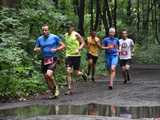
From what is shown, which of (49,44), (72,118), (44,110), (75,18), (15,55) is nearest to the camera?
(72,118)

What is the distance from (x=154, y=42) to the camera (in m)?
58.0

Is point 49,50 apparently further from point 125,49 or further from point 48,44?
point 125,49

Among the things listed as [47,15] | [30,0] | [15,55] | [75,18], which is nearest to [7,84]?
[15,55]

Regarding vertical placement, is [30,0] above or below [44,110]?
above

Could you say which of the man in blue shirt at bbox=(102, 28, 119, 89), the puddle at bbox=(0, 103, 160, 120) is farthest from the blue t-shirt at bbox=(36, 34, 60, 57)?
the man in blue shirt at bbox=(102, 28, 119, 89)

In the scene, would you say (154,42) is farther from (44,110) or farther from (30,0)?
(44,110)

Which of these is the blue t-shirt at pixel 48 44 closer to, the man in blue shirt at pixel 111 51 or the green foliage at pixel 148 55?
the man in blue shirt at pixel 111 51

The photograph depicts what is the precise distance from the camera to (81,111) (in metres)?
12.9

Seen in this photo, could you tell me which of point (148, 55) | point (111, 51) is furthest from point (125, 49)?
point (148, 55)

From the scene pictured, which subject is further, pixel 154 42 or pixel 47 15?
pixel 154 42

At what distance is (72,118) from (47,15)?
11286mm

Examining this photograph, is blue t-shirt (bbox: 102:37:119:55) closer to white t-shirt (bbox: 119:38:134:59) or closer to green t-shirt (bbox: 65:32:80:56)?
green t-shirt (bbox: 65:32:80:56)

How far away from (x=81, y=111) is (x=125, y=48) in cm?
791

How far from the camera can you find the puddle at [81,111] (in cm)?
1225
